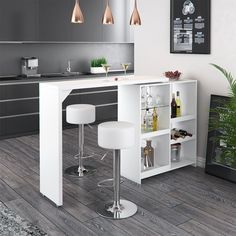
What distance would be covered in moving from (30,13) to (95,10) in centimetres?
131

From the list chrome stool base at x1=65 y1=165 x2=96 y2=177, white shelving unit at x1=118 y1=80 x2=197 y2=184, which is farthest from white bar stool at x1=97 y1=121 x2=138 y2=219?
chrome stool base at x1=65 y1=165 x2=96 y2=177

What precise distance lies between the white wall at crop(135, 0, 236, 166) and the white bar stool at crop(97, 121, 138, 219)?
1513mm

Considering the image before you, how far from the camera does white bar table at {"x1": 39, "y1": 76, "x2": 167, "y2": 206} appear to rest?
3.33 metres

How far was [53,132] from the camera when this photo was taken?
3408 mm

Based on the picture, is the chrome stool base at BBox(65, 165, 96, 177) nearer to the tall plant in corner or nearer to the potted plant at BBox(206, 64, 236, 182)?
the potted plant at BBox(206, 64, 236, 182)

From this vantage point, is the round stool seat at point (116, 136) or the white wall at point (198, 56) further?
the white wall at point (198, 56)

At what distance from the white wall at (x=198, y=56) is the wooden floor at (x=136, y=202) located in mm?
792

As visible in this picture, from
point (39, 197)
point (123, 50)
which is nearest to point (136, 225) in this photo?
point (39, 197)

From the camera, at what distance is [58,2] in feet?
21.3

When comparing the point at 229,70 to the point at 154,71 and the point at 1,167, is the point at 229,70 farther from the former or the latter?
the point at 1,167

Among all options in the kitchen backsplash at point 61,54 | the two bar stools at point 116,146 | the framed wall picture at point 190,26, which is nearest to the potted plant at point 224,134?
the framed wall picture at point 190,26

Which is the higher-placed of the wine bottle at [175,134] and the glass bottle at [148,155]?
the wine bottle at [175,134]

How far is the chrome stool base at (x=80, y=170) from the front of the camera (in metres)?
4.38

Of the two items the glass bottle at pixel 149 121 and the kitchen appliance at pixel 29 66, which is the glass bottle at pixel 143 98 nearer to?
the glass bottle at pixel 149 121
